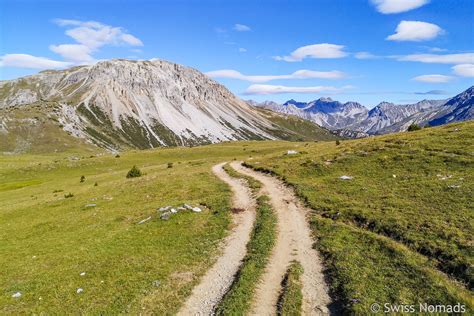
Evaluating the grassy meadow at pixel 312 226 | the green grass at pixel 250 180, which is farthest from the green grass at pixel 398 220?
the green grass at pixel 250 180

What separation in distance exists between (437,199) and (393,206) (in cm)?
335

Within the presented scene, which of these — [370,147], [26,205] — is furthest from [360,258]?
[26,205]

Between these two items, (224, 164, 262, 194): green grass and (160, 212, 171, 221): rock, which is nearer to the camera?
(160, 212, 171, 221): rock

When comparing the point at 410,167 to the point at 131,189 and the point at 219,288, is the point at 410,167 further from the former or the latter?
the point at 131,189

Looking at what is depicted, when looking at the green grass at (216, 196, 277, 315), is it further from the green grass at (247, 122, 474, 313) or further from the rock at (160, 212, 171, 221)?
the rock at (160, 212, 171, 221)

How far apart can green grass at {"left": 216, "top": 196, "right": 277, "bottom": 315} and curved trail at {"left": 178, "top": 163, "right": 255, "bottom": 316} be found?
1.54ft

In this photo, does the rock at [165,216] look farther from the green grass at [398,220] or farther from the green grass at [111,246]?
the green grass at [398,220]

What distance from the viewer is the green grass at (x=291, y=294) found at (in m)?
15.5

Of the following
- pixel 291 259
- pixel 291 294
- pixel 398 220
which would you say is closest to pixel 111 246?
pixel 291 259

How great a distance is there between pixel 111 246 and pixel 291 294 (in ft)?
48.9

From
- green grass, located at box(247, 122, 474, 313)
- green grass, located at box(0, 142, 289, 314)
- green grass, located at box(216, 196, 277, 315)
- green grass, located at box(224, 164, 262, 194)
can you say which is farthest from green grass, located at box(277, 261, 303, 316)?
green grass, located at box(224, 164, 262, 194)

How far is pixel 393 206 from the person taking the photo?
26.2 meters

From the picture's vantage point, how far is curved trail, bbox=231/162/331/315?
16.2 m

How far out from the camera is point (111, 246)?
993 inches
